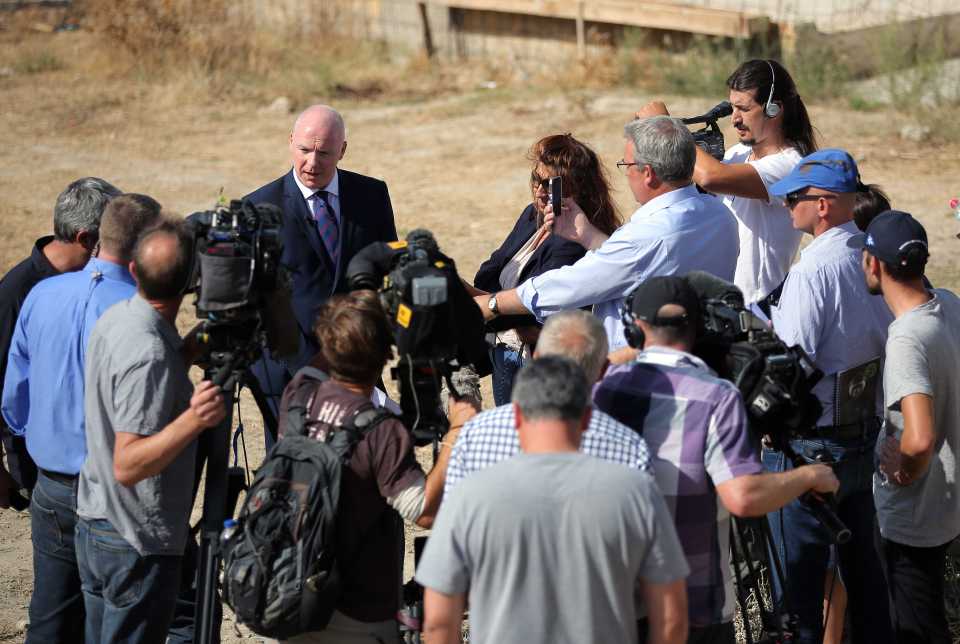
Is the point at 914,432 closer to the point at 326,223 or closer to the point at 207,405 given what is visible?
the point at 207,405

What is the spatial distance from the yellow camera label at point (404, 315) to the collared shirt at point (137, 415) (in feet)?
2.64

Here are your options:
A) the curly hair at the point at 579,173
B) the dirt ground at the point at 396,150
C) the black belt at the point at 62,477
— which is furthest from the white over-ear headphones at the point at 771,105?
the dirt ground at the point at 396,150

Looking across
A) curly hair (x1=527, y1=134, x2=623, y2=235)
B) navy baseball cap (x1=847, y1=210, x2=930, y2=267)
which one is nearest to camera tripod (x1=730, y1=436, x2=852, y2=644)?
navy baseball cap (x1=847, y1=210, x2=930, y2=267)

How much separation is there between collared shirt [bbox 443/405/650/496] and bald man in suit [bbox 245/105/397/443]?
6.43 feet

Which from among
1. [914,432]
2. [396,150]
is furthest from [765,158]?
[396,150]

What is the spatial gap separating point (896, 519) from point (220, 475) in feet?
7.79

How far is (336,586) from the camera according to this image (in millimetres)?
3596

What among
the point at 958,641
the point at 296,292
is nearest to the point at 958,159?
the point at 958,641

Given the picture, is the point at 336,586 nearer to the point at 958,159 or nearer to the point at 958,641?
the point at 958,641

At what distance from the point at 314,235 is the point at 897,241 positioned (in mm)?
2522

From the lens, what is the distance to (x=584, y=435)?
10.8ft

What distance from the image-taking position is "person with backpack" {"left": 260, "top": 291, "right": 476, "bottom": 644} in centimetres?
361

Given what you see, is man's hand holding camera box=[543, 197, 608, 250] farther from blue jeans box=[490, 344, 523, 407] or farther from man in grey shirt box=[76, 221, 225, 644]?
man in grey shirt box=[76, 221, 225, 644]

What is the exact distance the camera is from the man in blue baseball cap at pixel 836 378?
450cm
